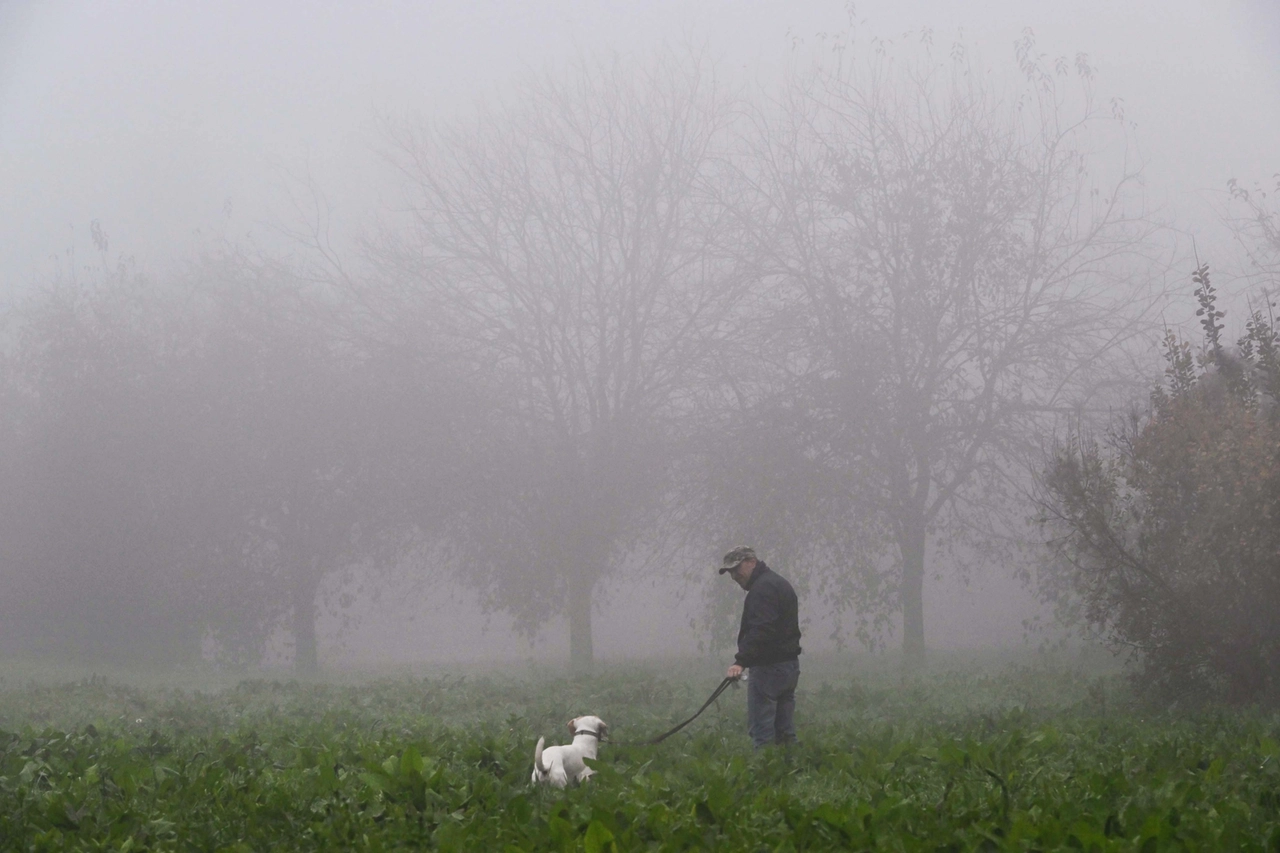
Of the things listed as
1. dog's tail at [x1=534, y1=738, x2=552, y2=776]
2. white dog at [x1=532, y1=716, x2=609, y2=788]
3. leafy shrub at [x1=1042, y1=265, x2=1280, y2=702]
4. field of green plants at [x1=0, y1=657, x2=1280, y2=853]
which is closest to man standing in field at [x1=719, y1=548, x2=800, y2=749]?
field of green plants at [x1=0, y1=657, x2=1280, y2=853]

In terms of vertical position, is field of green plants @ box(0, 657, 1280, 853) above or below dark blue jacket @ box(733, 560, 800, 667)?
below

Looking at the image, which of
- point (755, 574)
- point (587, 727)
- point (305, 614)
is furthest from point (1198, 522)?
point (305, 614)

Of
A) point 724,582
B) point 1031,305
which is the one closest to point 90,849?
point 724,582

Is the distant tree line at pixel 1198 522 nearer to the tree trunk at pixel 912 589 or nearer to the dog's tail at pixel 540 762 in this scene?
the dog's tail at pixel 540 762

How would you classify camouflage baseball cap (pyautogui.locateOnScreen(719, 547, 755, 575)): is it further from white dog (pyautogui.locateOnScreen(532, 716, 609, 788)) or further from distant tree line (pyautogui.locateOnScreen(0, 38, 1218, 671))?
distant tree line (pyautogui.locateOnScreen(0, 38, 1218, 671))

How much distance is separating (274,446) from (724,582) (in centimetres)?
1177

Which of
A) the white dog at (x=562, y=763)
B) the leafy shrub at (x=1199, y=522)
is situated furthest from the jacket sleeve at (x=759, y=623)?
the leafy shrub at (x=1199, y=522)

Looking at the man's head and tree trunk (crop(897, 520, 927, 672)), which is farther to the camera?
tree trunk (crop(897, 520, 927, 672))

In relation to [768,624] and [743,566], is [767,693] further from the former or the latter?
[743,566]

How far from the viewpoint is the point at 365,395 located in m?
24.5

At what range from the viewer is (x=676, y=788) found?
6.27m

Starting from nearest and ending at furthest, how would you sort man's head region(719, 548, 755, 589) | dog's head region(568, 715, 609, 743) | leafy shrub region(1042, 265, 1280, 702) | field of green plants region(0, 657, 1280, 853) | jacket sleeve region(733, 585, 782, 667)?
field of green plants region(0, 657, 1280, 853)
dog's head region(568, 715, 609, 743)
jacket sleeve region(733, 585, 782, 667)
man's head region(719, 548, 755, 589)
leafy shrub region(1042, 265, 1280, 702)

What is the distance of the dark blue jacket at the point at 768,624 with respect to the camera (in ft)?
29.5

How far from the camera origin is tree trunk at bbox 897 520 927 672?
20.7 metres
